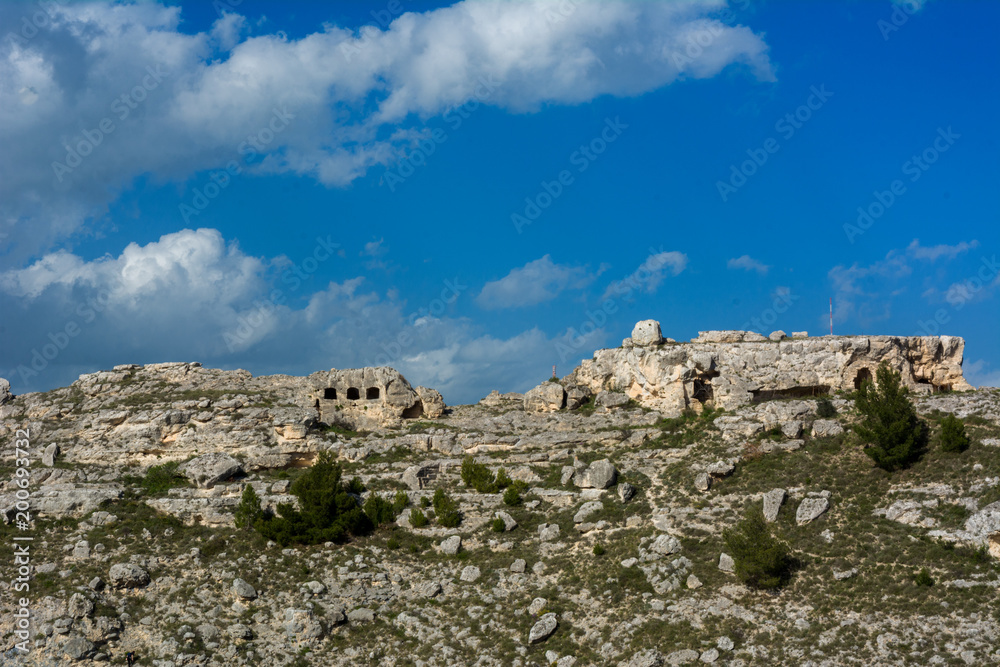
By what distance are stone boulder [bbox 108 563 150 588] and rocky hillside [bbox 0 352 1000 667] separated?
83 mm

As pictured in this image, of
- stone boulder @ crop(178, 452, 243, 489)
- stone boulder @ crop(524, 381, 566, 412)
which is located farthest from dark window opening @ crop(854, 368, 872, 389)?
stone boulder @ crop(178, 452, 243, 489)

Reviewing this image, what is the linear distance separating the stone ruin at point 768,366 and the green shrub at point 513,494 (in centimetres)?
1199

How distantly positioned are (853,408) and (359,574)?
28.1 metres

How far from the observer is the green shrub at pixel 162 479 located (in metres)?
44.0

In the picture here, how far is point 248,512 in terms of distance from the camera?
40.4 m

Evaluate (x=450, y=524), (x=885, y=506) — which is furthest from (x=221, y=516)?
(x=885, y=506)

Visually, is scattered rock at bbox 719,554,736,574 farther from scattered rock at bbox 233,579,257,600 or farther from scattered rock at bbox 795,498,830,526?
scattered rock at bbox 233,579,257,600

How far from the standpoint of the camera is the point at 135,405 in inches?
1954

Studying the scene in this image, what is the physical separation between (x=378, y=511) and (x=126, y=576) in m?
12.2

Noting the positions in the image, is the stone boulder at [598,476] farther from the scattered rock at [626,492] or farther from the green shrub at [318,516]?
the green shrub at [318,516]

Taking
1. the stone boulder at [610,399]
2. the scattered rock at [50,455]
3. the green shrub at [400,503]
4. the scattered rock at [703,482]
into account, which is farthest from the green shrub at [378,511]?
the scattered rock at [50,455]

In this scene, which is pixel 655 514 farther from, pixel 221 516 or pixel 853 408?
pixel 221 516

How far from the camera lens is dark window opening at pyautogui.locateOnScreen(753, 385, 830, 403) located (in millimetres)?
47375

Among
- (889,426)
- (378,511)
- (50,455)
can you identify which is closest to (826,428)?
(889,426)
